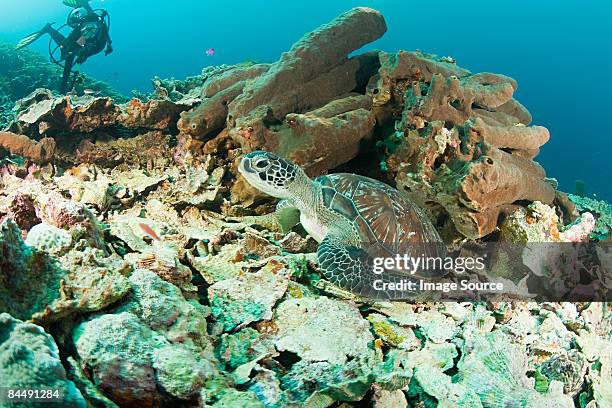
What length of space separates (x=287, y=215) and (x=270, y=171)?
58 cm

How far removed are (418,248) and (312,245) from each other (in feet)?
2.87

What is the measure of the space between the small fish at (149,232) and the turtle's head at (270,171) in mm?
854

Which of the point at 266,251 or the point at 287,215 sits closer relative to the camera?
the point at 266,251

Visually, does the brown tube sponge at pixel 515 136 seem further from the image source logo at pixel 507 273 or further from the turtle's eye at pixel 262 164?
the turtle's eye at pixel 262 164

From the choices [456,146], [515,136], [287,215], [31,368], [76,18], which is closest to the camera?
[31,368]

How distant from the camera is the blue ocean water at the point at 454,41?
196 feet

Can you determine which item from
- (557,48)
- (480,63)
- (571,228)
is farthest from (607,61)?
(571,228)

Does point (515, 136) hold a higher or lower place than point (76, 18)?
lower

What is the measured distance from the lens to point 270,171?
294 centimetres

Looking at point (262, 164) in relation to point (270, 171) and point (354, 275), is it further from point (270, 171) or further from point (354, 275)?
point (354, 275)

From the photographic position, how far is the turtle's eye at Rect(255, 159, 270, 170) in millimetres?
2938

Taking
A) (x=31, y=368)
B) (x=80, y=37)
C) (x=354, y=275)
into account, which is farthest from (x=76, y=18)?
(x=31, y=368)

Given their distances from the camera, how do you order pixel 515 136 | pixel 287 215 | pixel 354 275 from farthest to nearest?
pixel 515 136
pixel 287 215
pixel 354 275

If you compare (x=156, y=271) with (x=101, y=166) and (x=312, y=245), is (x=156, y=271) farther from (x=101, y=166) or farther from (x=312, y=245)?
(x=101, y=166)
